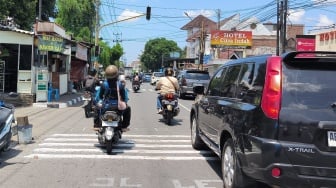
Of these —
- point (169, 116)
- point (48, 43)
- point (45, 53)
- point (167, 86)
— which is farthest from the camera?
point (45, 53)

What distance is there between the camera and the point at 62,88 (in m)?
29.1

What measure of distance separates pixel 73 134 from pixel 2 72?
1090 cm

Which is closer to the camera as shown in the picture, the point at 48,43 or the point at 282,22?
the point at 48,43

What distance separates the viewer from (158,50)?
419ft

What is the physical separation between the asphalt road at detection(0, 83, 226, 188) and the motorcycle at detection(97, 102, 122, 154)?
0.25 meters

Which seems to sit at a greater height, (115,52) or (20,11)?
(115,52)

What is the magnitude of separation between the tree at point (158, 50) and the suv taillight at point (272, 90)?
118199mm

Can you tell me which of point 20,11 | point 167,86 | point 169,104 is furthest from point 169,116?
point 20,11

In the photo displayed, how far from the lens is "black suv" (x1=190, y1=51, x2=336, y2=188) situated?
5.27m

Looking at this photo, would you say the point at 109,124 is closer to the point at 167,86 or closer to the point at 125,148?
the point at 125,148

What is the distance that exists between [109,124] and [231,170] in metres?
3.77

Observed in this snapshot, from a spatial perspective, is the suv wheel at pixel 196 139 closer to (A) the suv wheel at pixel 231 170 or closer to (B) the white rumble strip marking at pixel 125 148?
(B) the white rumble strip marking at pixel 125 148

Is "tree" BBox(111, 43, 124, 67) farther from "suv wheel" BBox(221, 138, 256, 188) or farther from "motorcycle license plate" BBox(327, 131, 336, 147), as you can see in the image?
"motorcycle license plate" BBox(327, 131, 336, 147)

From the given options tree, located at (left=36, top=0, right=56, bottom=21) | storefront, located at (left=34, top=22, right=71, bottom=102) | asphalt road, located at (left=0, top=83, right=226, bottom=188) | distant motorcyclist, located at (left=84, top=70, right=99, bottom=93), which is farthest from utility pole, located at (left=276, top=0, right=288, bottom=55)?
tree, located at (left=36, top=0, right=56, bottom=21)
